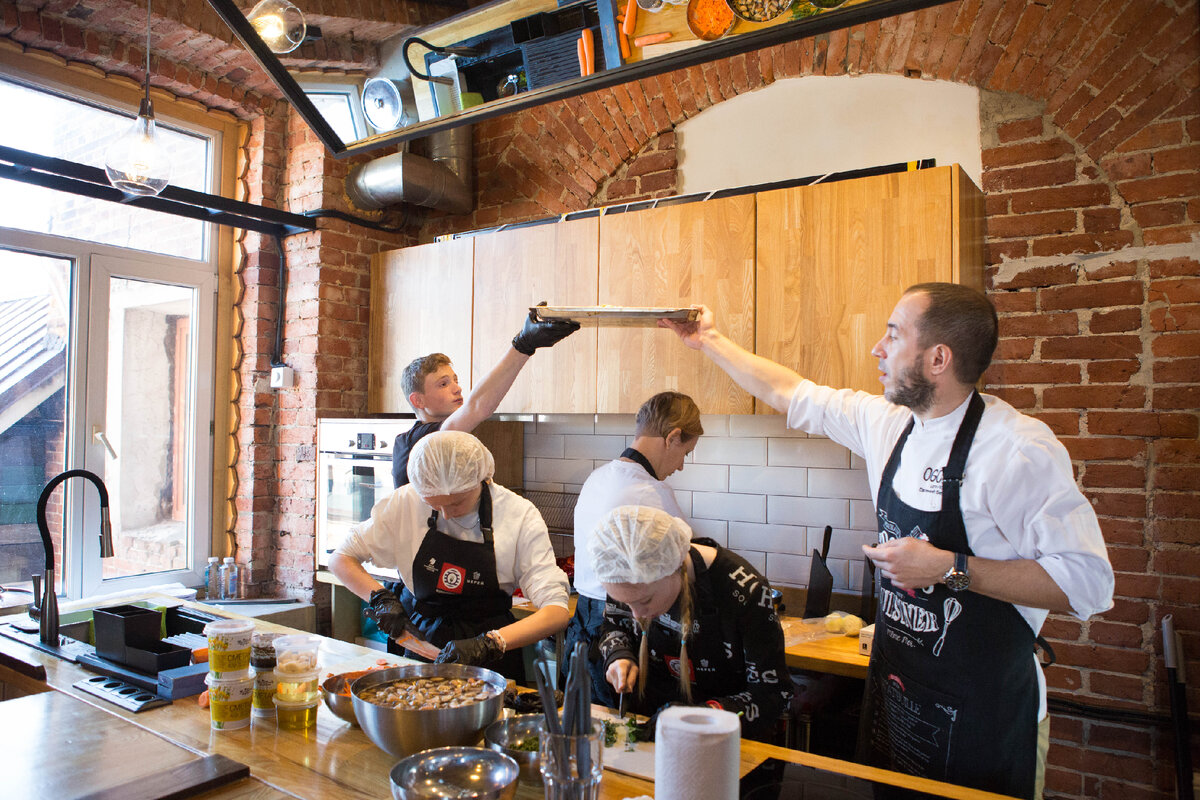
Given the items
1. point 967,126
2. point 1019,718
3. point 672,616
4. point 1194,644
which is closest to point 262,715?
point 672,616

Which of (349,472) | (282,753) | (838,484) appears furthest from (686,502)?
(282,753)

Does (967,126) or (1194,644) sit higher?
(967,126)

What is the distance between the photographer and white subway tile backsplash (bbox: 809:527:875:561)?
3383 mm

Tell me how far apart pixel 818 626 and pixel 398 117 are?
89.6 inches

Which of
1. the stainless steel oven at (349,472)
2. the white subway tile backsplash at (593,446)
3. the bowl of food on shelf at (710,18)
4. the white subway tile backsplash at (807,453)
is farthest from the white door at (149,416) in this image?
the bowl of food on shelf at (710,18)

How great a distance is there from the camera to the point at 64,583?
12.9ft

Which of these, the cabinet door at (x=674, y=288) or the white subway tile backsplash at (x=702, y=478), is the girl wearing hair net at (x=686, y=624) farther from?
the white subway tile backsplash at (x=702, y=478)

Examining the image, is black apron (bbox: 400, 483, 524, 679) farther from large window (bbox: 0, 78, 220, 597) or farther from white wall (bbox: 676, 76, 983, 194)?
large window (bbox: 0, 78, 220, 597)

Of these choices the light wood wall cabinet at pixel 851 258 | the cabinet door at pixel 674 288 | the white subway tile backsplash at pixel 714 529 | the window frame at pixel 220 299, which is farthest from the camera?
the window frame at pixel 220 299

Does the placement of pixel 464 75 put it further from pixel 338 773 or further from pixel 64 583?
pixel 64 583

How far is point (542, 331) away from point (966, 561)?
165 cm

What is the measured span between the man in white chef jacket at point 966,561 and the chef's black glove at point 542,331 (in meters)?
1.21

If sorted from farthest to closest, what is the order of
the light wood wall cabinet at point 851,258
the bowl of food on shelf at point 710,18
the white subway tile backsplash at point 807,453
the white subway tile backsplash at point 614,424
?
the white subway tile backsplash at point 614,424 → the white subway tile backsplash at point 807,453 → the light wood wall cabinet at point 851,258 → the bowl of food on shelf at point 710,18

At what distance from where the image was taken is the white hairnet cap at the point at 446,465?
2428mm
